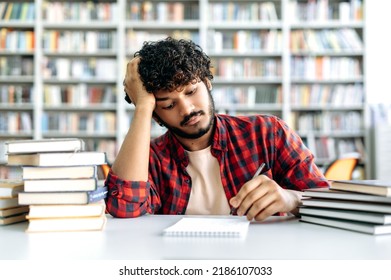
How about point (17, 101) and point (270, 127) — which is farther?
point (17, 101)

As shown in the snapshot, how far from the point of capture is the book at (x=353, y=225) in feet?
2.89

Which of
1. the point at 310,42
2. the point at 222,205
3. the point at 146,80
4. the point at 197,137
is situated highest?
the point at 310,42

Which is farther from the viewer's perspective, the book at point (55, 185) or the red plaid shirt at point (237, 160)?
the red plaid shirt at point (237, 160)

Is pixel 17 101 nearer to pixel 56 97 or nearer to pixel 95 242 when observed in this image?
pixel 56 97

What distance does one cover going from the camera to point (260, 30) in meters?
4.93

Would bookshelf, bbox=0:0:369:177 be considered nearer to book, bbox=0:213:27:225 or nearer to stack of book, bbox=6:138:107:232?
book, bbox=0:213:27:225

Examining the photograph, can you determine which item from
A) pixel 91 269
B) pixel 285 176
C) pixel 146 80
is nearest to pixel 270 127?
pixel 285 176

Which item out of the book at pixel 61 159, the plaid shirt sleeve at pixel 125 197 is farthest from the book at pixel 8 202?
the plaid shirt sleeve at pixel 125 197

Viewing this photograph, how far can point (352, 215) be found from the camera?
93cm

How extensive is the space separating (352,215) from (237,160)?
2.04 ft

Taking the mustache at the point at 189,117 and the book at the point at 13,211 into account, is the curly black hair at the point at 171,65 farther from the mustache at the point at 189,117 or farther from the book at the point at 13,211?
the book at the point at 13,211

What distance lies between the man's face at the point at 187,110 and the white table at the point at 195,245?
21.0 inches

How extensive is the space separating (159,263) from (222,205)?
2.64 feet

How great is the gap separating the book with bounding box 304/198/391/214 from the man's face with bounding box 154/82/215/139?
0.53m
